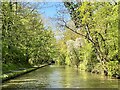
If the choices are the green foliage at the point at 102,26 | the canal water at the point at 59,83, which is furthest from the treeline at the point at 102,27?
the canal water at the point at 59,83

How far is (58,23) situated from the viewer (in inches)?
1341

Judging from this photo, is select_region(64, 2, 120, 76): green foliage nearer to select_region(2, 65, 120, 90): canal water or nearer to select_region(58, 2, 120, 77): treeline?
select_region(58, 2, 120, 77): treeline

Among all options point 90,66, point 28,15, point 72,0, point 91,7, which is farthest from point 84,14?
point 90,66

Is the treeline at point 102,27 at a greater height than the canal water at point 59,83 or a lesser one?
greater

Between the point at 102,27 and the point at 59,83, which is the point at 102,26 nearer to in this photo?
the point at 102,27

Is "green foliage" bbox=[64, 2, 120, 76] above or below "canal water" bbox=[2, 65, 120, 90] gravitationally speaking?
above

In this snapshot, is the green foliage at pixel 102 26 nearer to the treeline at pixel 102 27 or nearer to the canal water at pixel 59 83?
the treeline at pixel 102 27

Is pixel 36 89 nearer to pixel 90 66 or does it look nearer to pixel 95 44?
pixel 95 44

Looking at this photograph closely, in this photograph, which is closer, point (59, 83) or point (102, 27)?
point (59, 83)

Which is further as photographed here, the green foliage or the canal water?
the green foliage

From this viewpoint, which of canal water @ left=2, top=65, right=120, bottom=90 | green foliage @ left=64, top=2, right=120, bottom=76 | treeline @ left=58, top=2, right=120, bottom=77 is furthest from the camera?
treeline @ left=58, top=2, right=120, bottom=77

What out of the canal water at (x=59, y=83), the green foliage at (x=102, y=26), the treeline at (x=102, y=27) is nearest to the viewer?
the canal water at (x=59, y=83)

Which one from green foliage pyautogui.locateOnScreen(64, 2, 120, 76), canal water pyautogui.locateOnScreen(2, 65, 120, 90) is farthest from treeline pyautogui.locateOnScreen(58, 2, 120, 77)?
canal water pyautogui.locateOnScreen(2, 65, 120, 90)

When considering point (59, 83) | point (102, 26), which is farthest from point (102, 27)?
point (59, 83)
